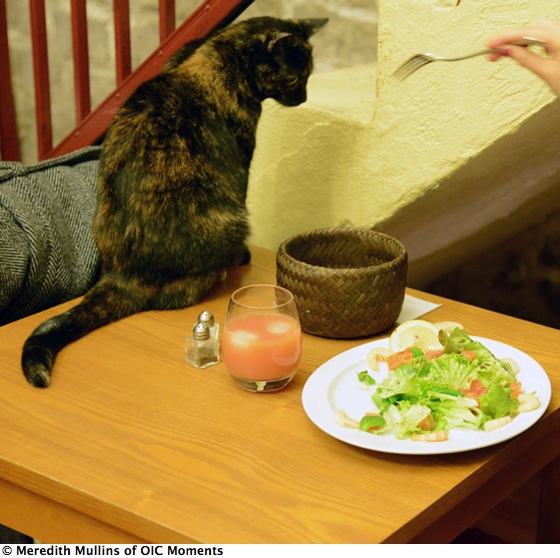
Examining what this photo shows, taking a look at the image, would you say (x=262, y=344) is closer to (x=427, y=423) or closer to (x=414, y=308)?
(x=427, y=423)

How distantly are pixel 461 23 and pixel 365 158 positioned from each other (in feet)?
1.22

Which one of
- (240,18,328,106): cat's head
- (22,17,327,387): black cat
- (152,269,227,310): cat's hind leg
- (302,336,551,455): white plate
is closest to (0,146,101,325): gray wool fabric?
(22,17,327,387): black cat

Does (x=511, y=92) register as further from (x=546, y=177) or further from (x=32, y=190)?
(x=32, y=190)

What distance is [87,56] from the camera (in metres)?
2.06

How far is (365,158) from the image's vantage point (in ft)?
6.18

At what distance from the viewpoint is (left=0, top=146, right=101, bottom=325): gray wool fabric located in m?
1.62

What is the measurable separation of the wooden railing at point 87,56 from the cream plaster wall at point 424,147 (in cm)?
26

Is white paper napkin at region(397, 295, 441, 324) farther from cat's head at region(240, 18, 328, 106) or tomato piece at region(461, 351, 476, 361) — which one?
cat's head at region(240, 18, 328, 106)

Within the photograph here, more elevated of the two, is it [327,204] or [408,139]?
[408,139]

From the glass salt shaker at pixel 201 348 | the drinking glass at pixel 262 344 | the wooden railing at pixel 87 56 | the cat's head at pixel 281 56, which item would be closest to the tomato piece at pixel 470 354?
the drinking glass at pixel 262 344

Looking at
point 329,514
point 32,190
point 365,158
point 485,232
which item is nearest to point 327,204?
point 365,158

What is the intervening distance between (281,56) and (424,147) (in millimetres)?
350

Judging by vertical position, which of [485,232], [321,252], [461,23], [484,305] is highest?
[461,23]

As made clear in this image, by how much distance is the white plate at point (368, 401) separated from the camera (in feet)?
3.51
